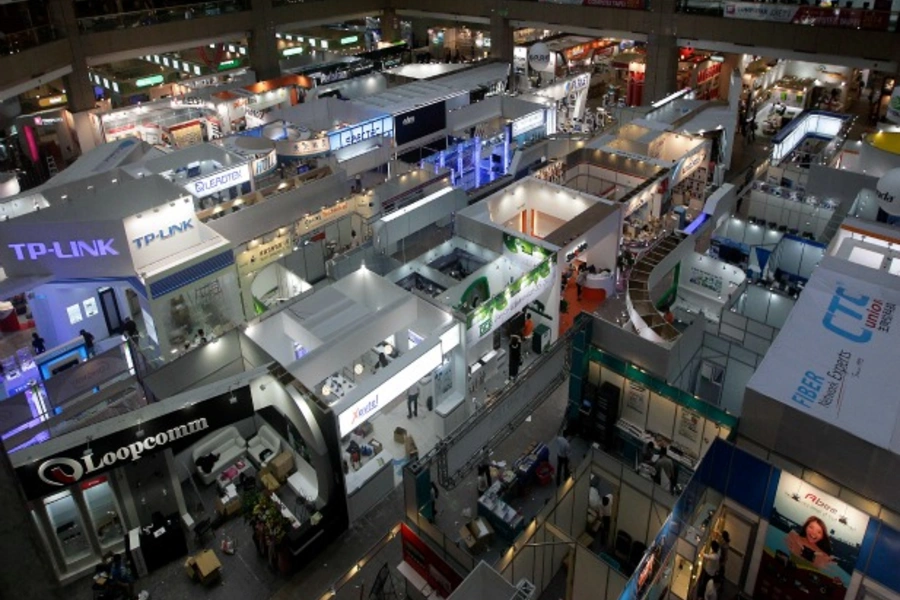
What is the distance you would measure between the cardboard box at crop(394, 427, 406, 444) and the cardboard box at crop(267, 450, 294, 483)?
6.46ft

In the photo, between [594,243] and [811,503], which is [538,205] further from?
[811,503]

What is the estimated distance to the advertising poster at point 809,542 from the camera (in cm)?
913

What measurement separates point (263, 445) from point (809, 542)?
9.09 meters

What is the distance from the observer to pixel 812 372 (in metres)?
9.46

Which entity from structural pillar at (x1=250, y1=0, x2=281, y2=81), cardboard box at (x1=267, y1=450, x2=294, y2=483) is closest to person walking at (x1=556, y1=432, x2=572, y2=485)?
cardboard box at (x1=267, y1=450, x2=294, y2=483)

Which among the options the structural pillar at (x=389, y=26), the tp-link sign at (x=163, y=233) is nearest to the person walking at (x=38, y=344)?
the tp-link sign at (x=163, y=233)

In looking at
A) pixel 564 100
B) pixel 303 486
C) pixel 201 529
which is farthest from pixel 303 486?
pixel 564 100

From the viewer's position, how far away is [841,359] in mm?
9609

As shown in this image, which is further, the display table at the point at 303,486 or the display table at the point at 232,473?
the display table at the point at 232,473

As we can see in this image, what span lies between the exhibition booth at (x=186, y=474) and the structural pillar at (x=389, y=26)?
103 feet

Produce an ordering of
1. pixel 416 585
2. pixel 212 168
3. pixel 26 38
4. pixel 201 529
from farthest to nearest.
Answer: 1. pixel 26 38
2. pixel 212 168
3. pixel 201 529
4. pixel 416 585

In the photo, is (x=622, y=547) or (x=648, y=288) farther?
(x=648, y=288)

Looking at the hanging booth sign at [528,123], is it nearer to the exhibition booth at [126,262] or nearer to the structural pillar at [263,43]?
the exhibition booth at [126,262]

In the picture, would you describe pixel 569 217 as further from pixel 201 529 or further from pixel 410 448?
pixel 201 529
